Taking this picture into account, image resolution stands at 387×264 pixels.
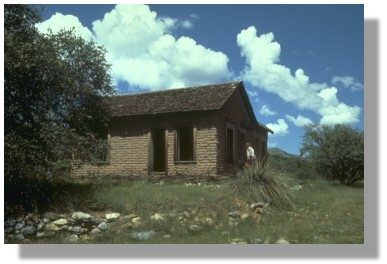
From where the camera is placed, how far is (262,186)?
A: 925 centimetres

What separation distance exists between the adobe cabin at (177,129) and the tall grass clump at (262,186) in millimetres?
2521

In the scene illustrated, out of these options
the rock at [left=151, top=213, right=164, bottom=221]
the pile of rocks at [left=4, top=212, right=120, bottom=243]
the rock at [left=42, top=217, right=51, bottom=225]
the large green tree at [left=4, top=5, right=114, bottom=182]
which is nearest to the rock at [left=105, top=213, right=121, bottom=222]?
the pile of rocks at [left=4, top=212, right=120, bottom=243]

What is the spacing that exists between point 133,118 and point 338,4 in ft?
26.8

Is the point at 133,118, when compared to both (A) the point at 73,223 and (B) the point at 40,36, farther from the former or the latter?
(A) the point at 73,223

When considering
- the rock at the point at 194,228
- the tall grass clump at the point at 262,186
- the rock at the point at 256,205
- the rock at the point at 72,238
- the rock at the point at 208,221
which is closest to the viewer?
the rock at the point at 72,238

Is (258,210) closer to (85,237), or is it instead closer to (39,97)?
(85,237)

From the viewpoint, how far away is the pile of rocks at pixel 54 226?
21.9 feet

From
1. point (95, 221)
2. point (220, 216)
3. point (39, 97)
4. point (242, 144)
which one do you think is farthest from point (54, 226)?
point (242, 144)

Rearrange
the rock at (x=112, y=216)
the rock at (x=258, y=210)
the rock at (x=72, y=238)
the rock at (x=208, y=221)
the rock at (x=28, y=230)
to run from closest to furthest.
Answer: the rock at (x=72, y=238) → the rock at (x=28, y=230) → the rock at (x=208, y=221) → the rock at (x=112, y=216) → the rock at (x=258, y=210)

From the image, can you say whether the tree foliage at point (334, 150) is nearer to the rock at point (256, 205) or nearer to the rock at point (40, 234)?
the rock at point (256, 205)

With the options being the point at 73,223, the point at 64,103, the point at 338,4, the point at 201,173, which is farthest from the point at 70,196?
the point at 338,4

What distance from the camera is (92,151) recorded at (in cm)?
979

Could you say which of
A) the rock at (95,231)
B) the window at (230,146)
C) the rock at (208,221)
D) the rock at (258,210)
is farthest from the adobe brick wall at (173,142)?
the rock at (95,231)

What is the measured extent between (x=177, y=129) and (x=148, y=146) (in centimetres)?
112
